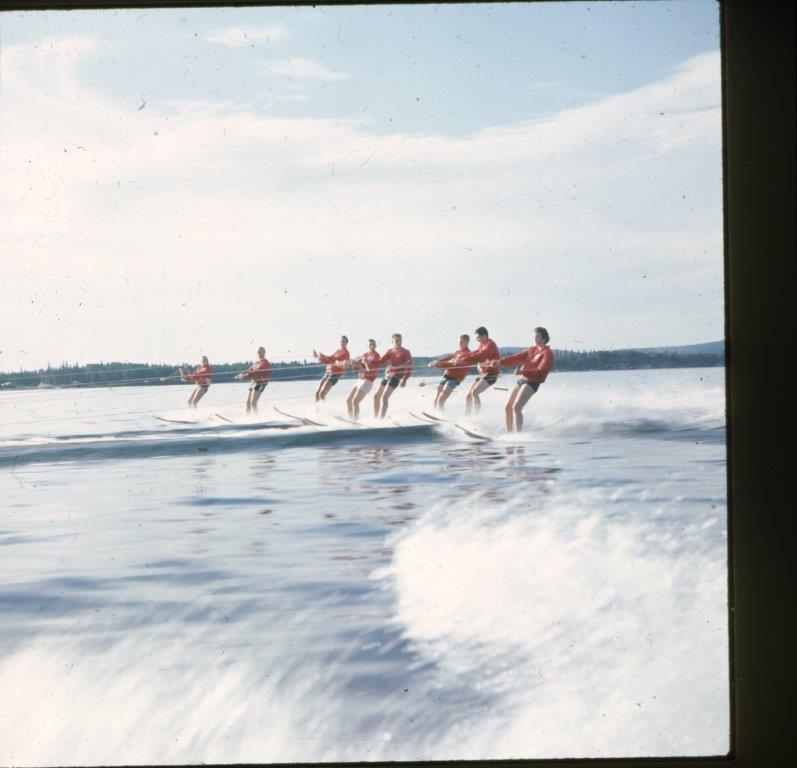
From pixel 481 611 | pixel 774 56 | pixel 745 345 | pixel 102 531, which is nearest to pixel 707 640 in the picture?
pixel 481 611

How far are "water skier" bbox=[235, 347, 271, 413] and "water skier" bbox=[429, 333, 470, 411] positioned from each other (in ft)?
1.60

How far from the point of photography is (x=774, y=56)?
1668mm

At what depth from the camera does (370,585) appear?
2139 mm

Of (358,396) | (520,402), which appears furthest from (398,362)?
(520,402)

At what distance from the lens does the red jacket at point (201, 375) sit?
2.38 meters

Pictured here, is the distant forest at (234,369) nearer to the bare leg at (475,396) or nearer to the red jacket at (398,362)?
the red jacket at (398,362)

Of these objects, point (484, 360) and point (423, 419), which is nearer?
point (484, 360)

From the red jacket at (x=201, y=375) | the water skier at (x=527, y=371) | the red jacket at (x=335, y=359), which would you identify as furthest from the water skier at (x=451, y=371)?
the red jacket at (x=201, y=375)

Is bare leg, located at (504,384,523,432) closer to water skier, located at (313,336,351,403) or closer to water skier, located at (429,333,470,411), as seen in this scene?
water skier, located at (429,333,470,411)

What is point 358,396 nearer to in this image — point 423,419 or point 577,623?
point 423,419

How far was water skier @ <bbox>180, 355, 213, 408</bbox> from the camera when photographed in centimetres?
238

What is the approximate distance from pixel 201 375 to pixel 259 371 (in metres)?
0.17

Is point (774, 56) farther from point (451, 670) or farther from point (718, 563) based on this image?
point (451, 670)

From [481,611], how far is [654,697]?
0.44m
